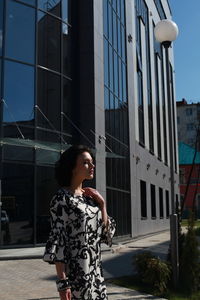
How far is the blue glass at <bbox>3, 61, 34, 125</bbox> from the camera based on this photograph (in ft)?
49.5

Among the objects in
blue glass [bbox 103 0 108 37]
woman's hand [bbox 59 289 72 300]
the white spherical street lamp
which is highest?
blue glass [bbox 103 0 108 37]

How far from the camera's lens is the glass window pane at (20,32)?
15.4 m

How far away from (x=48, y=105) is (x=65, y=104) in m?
1.24

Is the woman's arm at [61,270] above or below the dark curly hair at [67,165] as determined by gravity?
below

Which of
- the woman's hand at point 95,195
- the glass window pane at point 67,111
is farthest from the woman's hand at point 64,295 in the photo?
the glass window pane at point 67,111

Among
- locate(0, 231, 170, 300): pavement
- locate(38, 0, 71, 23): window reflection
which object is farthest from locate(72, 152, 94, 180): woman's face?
locate(38, 0, 71, 23): window reflection

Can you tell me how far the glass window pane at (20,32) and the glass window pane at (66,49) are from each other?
1.88 meters

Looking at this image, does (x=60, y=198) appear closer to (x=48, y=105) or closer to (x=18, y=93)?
(x=18, y=93)

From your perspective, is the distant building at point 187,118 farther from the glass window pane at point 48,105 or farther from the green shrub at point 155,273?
the green shrub at point 155,273

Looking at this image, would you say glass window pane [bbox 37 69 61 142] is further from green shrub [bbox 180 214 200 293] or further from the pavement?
green shrub [bbox 180 214 200 293]

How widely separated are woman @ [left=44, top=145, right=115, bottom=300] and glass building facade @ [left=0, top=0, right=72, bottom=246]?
36.4 ft

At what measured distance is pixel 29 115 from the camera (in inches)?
613

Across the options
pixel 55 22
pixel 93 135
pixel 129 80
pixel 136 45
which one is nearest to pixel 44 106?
pixel 93 135

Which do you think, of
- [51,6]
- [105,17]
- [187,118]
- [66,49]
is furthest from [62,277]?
[187,118]
